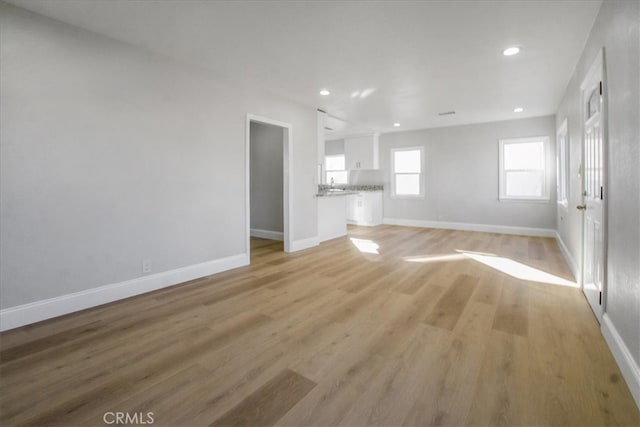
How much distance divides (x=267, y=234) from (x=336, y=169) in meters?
3.62

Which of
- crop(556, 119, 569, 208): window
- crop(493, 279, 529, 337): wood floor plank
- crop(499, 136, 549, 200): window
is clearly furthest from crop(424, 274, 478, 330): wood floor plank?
crop(499, 136, 549, 200): window

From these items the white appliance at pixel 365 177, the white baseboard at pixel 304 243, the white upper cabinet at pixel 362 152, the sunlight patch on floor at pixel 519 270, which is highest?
the white upper cabinet at pixel 362 152

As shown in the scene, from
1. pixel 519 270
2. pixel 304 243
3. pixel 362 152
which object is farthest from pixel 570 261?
pixel 362 152

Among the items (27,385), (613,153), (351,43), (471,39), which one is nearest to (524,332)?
(613,153)

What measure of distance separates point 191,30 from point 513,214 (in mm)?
6914

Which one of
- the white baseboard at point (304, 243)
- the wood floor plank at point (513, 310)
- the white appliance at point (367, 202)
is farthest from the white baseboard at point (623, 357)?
the white appliance at point (367, 202)

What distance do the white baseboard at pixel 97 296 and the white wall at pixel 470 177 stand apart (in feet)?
18.5

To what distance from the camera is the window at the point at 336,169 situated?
924 cm

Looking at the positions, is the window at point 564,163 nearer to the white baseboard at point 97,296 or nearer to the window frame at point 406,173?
the window frame at point 406,173

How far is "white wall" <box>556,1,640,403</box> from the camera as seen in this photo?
1.64 metres

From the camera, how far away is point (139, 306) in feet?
9.57

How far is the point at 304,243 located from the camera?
5.45 meters

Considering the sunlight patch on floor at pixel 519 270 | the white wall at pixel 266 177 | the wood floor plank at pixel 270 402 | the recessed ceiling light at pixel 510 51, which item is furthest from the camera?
the white wall at pixel 266 177

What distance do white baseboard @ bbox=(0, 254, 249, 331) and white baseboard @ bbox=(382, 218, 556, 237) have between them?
18.0 feet
